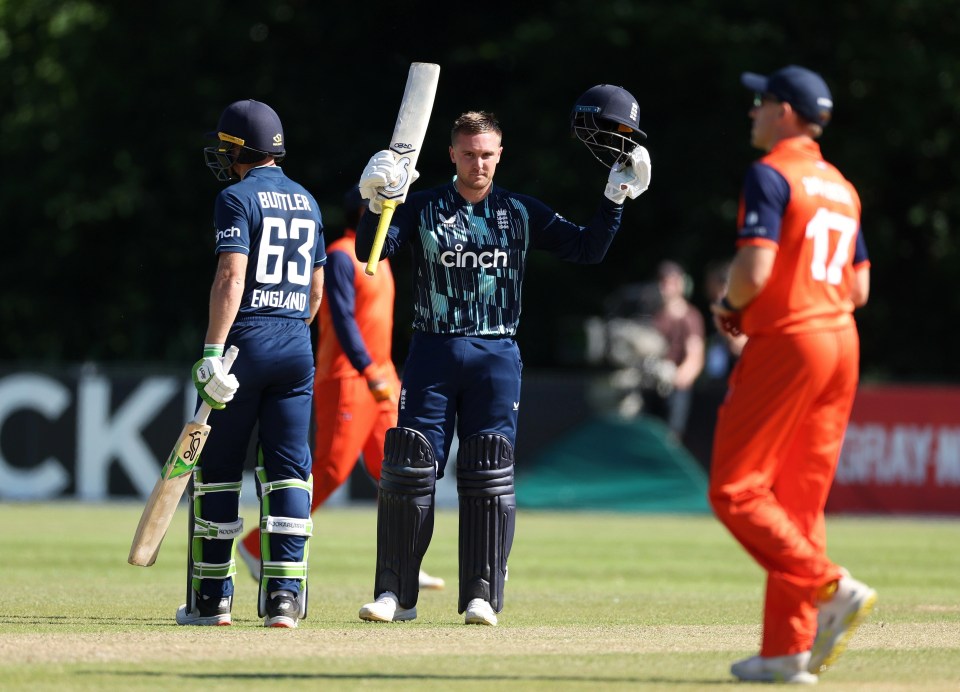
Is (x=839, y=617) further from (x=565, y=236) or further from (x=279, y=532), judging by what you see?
(x=279, y=532)

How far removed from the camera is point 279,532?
7480mm

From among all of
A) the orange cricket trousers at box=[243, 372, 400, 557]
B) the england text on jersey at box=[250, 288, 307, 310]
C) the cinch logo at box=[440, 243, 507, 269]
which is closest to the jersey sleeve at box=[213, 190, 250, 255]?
the england text on jersey at box=[250, 288, 307, 310]

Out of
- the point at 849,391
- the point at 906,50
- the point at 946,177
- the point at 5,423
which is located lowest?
the point at 5,423

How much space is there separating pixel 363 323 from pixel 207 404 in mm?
2629

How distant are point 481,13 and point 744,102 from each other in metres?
4.43

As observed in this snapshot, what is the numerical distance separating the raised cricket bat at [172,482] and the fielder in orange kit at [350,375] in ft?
6.25

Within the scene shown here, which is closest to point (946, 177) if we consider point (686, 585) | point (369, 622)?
point (686, 585)

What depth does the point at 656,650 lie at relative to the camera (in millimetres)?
6703

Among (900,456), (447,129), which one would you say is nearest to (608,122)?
(900,456)

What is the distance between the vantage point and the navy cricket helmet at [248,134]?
7.57m

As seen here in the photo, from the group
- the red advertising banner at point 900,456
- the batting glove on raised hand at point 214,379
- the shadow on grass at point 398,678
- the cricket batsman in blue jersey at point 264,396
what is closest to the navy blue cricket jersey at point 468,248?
the cricket batsman in blue jersey at point 264,396

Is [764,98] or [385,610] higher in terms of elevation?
[764,98]

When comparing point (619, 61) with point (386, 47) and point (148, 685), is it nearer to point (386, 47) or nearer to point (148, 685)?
point (386, 47)

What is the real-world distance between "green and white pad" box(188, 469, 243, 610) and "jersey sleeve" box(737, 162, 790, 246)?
2.81m
